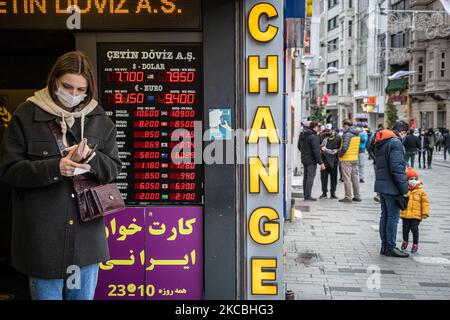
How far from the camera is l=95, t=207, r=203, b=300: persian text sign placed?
515 cm

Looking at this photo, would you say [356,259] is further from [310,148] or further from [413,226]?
[310,148]

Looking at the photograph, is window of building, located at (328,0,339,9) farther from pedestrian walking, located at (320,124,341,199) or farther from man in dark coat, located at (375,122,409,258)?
man in dark coat, located at (375,122,409,258)

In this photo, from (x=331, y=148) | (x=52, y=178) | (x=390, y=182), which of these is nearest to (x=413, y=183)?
(x=390, y=182)

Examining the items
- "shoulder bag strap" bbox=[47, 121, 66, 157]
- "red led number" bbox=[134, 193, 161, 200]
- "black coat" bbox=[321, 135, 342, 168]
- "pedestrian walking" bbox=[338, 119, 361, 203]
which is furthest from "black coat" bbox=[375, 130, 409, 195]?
"black coat" bbox=[321, 135, 342, 168]

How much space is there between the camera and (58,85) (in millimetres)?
3152

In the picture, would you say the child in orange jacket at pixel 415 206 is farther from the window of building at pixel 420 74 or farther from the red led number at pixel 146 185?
the window of building at pixel 420 74

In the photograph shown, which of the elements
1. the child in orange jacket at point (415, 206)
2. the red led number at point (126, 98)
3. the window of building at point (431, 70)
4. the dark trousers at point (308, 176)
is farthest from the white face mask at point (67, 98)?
the window of building at point (431, 70)

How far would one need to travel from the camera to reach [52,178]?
9.78 ft

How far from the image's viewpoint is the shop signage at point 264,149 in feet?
15.8

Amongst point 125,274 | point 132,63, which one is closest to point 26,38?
point 132,63

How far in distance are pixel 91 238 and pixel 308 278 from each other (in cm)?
430

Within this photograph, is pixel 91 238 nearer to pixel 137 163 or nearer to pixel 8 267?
pixel 137 163

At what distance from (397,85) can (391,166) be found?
51.1 m
